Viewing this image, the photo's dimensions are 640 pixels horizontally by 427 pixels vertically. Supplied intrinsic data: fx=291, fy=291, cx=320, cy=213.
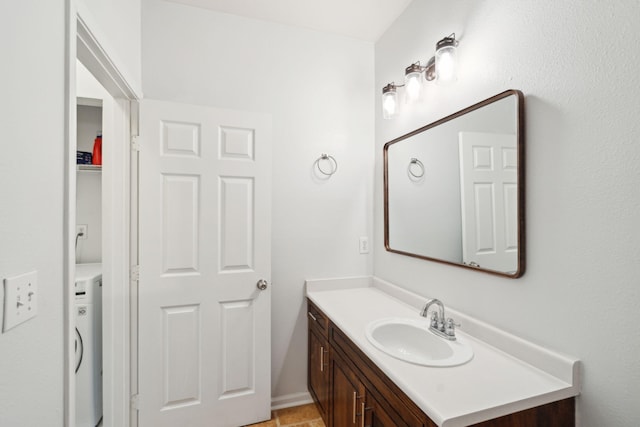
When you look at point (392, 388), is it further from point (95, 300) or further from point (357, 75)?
point (357, 75)

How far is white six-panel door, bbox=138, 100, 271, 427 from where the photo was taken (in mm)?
1686

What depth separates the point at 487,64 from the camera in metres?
1.31

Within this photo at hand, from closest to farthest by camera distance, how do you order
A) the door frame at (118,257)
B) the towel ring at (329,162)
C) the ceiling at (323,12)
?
the door frame at (118,257), the ceiling at (323,12), the towel ring at (329,162)

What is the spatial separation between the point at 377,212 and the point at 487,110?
1073mm

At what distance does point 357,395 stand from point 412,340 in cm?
38

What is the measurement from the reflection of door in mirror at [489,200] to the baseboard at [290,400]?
59.6 inches

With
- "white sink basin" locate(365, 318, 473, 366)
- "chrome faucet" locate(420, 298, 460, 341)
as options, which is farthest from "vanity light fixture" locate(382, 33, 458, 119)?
"white sink basin" locate(365, 318, 473, 366)

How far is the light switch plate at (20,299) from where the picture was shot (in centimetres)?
64

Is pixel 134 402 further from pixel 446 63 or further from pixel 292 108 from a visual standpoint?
pixel 446 63

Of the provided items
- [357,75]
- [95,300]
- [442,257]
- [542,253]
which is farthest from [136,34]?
[542,253]

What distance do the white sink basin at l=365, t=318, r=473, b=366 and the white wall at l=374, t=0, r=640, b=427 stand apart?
22 cm

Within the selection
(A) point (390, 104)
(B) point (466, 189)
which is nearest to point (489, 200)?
(B) point (466, 189)

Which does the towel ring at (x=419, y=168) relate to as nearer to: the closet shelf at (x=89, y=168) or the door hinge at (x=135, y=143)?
the door hinge at (x=135, y=143)

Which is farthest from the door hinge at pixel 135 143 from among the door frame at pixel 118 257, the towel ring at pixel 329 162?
the towel ring at pixel 329 162
